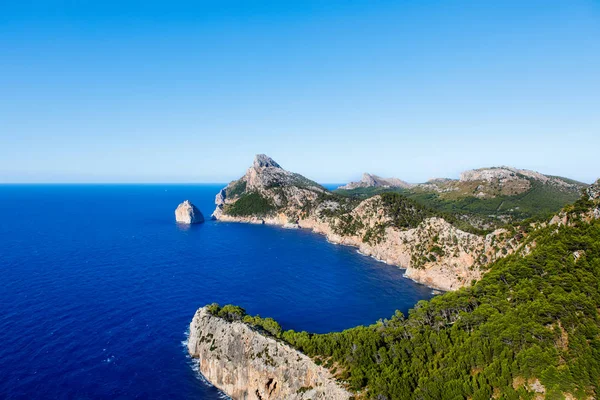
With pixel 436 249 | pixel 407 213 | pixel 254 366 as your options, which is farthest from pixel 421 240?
pixel 254 366

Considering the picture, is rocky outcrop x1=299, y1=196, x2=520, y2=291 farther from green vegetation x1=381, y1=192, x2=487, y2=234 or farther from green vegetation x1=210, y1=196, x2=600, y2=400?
green vegetation x1=210, y1=196, x2=600, y2=400

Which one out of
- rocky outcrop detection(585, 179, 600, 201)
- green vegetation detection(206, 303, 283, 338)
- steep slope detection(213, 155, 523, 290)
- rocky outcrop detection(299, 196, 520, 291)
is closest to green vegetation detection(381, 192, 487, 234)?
steep slope detection(213, 155, 523, 290)

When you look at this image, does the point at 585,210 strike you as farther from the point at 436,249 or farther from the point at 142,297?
the point at 142,297

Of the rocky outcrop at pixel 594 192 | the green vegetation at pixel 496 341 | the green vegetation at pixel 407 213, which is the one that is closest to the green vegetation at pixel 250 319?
the green vegetation at pixel 496 341

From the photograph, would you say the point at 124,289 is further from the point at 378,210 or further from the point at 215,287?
the point at 378,210

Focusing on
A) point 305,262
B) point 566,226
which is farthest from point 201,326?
point 566,226

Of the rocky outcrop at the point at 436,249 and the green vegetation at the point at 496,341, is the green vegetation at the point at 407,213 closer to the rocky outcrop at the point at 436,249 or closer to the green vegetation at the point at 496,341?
the rocky outcrop at the point at 436,249
